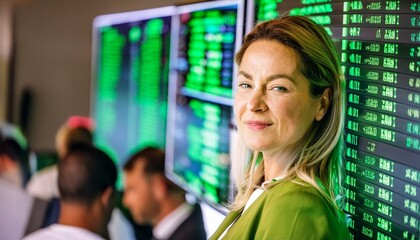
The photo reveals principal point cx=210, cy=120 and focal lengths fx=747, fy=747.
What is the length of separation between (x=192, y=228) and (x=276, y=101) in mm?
1338

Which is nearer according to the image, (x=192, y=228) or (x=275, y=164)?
(x=275, y=164)

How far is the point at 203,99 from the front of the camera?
2.72 meters

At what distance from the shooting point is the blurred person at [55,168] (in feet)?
13.3

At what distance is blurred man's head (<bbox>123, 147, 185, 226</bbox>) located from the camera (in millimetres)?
3102

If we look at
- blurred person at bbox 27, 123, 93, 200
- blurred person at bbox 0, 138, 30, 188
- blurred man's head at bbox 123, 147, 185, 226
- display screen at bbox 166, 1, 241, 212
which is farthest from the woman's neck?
blurred person at bbox 0, 138, 30, 188

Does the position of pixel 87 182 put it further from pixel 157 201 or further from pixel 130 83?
pixel 130 83

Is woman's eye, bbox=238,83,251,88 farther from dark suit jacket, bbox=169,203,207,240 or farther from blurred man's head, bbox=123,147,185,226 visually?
blurred man's head, bbox=123,147,185,226

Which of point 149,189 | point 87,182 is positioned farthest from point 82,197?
point 149,189

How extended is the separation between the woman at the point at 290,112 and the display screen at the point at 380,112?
15cm

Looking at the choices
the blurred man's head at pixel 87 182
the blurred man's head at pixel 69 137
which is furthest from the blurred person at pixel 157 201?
the blurred man's head at pixel 69 137

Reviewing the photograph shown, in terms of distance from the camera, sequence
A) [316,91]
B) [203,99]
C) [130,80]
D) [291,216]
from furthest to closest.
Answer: [130,80] < [203,99] < [316,91] < [291,216]

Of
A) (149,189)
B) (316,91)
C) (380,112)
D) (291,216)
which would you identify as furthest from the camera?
(149,189)

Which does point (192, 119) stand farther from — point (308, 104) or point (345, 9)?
point (308, 104)

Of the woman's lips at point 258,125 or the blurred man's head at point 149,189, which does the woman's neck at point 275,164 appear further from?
the blurred man's head at point 149,189
